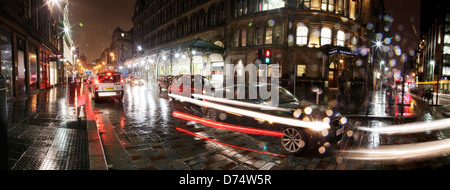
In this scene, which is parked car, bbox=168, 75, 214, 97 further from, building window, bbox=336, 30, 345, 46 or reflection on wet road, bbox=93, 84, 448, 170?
building window, bbox=336, 30, 345, 46

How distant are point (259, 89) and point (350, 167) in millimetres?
3081

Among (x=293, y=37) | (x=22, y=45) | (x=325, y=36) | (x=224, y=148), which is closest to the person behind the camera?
(x=224, y=148)

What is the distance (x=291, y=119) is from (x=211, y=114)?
→ 12.6ft

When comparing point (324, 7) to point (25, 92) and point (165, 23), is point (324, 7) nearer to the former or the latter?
point (25, 92)

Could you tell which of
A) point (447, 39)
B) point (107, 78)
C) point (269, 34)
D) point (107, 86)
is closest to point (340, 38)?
point (269, 34)

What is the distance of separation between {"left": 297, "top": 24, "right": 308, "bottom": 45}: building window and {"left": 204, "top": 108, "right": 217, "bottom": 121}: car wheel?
21.3 m

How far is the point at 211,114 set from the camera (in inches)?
329

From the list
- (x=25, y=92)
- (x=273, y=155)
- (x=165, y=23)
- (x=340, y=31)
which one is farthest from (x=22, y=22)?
(x=165, y=23)

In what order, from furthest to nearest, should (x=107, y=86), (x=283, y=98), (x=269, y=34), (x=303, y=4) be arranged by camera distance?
(x=269, y=34) < (x=303, y=4) < (x=107, y=86) < (x=283, y=98)

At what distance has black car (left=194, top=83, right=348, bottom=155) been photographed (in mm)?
4844

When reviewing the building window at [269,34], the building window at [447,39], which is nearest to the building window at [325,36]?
the building window at [269,34]

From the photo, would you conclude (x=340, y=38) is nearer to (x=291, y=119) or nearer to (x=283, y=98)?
(x=283, y=98)

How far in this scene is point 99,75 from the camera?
1412cm

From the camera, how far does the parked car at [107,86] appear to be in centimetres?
1394
